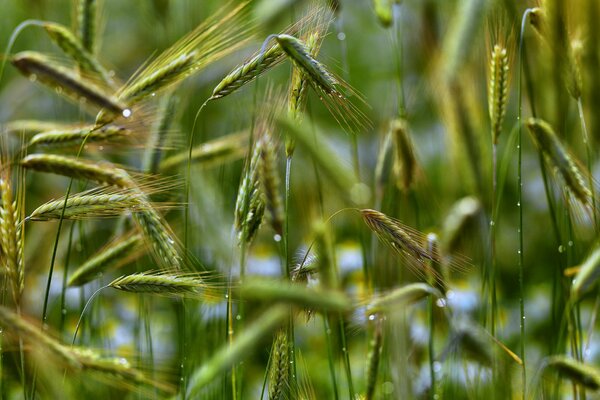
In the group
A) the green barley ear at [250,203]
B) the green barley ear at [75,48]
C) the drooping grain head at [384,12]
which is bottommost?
the green barley ear at [250,203]

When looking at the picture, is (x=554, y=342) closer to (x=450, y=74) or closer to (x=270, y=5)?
(x=450, y=74)

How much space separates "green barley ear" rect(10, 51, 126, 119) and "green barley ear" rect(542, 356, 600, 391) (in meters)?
0.50

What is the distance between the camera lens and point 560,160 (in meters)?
0.91

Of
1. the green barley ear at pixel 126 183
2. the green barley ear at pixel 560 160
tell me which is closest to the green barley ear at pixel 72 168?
the green barley ear at pixel 126 183

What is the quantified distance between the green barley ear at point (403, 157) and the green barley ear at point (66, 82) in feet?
1.08

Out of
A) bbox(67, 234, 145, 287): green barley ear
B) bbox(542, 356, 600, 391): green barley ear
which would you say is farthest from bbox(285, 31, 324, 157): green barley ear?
bbox(542, 356, 600, 391): green barley ear

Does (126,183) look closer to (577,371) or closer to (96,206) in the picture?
(96,206)

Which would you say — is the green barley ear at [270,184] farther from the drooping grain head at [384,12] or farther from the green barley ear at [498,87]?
the drooping grain head at [384,12]

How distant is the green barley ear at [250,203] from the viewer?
0.78 meters

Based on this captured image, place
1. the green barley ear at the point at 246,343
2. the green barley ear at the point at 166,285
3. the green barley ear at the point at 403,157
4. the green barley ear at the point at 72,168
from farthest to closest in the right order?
the green barley ear at the point at 403,157 < the green barley ear at the point at 72,168 < the green barley ear at the point at 166,285 < the green barley ear at the point at 246,343

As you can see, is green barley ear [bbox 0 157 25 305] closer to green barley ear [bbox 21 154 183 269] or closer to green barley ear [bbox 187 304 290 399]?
green barley ear [bbox 21 154 183 269]

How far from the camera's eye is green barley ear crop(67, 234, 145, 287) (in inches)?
36.4

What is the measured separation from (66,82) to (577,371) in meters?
0.61

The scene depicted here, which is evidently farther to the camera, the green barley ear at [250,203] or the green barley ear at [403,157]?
the green barley ear at [403,157]
